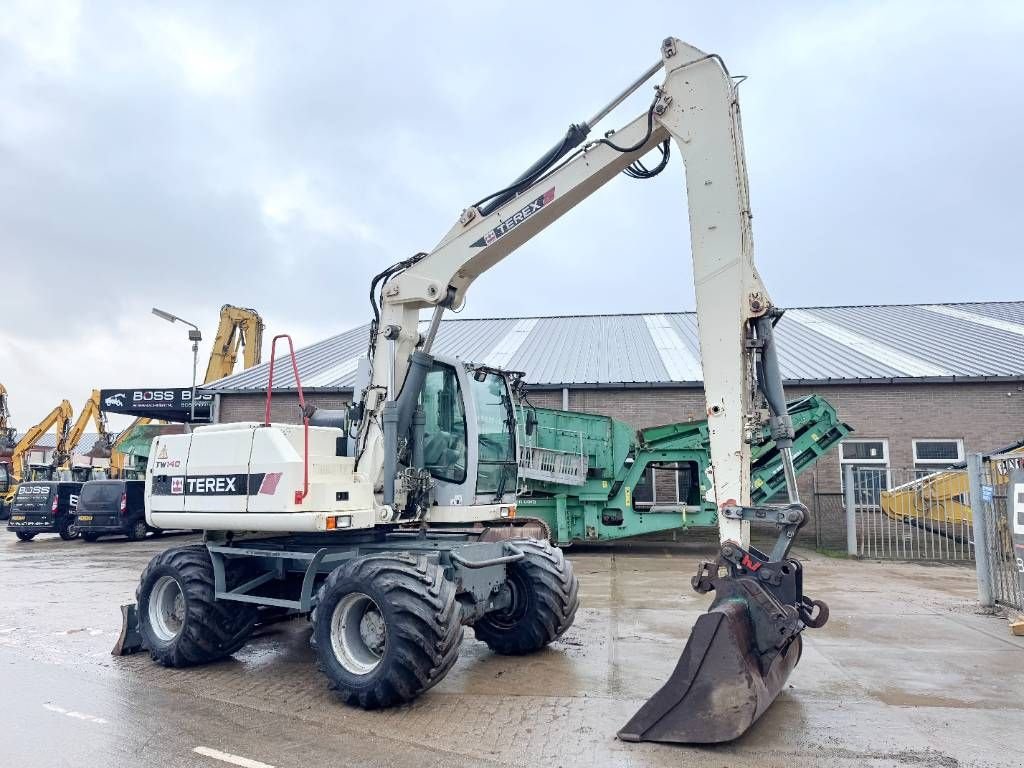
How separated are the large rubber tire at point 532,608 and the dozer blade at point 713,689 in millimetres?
2022

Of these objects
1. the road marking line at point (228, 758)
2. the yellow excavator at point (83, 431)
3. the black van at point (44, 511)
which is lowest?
the road marking line at point (228, 758)

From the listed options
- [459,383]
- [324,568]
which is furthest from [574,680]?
[459,383]

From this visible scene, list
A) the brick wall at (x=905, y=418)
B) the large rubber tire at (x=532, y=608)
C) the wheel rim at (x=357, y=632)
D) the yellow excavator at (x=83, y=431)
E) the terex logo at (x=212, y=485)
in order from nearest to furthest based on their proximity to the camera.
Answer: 1. the wheel rim at (x=357, y=632)
2. the terex logo at (x=212, y=485)
3. the large rubber tire at (x=532, y=608)
4. the brick wall at (x=905, y=418)
5. the yellow excavator at (x=83, y=431)

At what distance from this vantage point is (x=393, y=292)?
21.4 feet

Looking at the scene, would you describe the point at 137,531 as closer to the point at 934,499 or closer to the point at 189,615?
the point at 189,615

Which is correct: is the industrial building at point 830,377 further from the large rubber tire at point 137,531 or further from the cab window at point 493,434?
the cab window at point 493,434

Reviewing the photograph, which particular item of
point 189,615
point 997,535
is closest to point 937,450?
point 997,535

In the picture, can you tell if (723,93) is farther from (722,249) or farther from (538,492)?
(538,492)

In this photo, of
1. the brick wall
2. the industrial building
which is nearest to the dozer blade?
the industrial building

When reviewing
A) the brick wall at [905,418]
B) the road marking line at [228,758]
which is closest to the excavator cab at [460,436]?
the road marking line at [228,758]

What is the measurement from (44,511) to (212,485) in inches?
716

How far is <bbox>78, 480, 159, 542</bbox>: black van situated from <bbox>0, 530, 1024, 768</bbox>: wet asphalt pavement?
12.2 meters

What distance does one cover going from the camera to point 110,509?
20.0m

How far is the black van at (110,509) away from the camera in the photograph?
65.6ft
